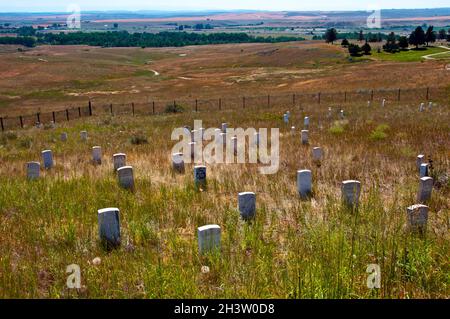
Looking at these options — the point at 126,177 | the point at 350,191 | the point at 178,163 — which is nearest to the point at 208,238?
the point at 350,191

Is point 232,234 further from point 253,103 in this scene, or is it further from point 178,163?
point 253,103

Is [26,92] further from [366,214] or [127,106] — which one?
[366,214]

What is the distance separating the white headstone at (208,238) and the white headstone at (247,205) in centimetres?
157

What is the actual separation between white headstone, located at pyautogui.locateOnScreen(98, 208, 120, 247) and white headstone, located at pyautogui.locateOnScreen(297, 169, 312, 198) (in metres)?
3.77

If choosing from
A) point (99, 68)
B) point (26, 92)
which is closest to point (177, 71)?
point (99, 68)

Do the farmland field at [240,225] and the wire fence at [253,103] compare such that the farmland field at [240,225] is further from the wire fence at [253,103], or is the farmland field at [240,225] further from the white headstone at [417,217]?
the wire fence at [253,103]

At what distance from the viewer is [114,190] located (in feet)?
30.2

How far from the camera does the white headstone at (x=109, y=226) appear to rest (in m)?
6.01

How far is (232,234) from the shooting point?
6418 millimetres

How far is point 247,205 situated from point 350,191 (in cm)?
173

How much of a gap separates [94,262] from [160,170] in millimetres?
6446

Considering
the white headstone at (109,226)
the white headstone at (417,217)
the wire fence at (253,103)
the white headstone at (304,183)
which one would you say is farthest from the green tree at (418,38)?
the white headstone at (109,226)

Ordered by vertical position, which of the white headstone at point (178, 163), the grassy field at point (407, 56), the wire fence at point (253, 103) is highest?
the grassy field at point (407, 56)

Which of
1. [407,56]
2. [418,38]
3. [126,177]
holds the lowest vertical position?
[126,177]
